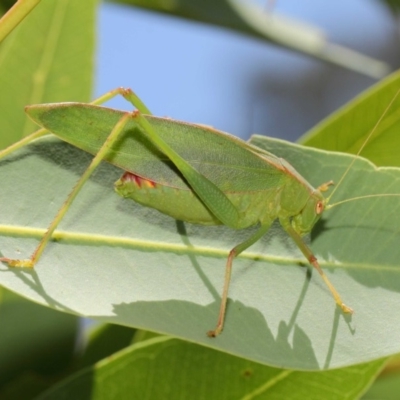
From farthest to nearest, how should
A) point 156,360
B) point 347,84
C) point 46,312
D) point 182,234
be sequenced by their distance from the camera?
point 347,84 < point 46,312 < point 182,234 < point 156,360

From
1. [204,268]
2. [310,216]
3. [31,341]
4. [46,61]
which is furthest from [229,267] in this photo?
[46,61]

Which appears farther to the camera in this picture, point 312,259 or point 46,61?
point 46,61

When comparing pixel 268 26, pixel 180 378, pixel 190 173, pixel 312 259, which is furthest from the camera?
pixel 268 26

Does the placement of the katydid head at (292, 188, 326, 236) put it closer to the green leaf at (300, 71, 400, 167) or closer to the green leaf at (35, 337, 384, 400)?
the green leaf at (300, 71, 400, 167)

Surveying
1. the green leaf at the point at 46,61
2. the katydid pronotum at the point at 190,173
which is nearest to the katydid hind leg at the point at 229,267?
the katydid pronotum at the point at 190,173

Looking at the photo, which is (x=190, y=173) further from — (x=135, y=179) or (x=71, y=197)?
(x=71, y=197)

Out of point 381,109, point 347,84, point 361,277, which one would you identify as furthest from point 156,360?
point 347,84

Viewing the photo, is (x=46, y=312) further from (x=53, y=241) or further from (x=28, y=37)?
(x=28, y=37)
